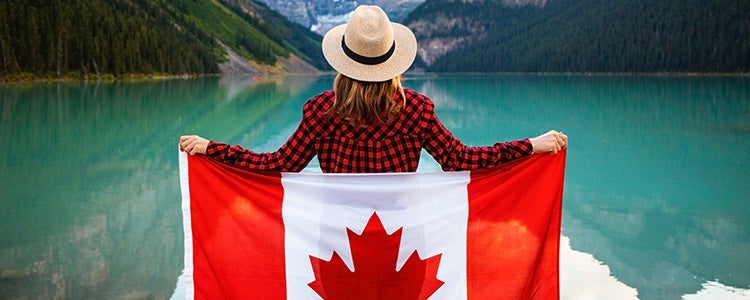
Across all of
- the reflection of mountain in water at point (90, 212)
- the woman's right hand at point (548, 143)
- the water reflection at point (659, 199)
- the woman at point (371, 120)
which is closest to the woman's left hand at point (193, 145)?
the woman at point (371, 120)

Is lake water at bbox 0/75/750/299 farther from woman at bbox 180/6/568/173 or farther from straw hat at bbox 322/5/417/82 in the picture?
straw hat at bbox 322/5/417/82

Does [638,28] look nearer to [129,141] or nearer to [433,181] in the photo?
[129,141]

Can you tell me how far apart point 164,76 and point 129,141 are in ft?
306

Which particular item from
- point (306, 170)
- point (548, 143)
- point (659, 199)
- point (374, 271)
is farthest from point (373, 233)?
point (306, 170)

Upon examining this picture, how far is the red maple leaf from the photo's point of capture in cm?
402

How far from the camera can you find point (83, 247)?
8.87m

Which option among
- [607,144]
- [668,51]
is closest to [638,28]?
[668,51]

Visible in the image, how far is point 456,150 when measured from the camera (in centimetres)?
393

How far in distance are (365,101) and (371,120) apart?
123 millimetres

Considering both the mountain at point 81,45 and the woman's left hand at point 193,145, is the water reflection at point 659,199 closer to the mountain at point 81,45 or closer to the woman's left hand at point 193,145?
the woman's left hand at point 193,145

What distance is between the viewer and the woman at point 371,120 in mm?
3678

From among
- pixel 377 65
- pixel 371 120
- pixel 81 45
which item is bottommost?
pixel 371 120

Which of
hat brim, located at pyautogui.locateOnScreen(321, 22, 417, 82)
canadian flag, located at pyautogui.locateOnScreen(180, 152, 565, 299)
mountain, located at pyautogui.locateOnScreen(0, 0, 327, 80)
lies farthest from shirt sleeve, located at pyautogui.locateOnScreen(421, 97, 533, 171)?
mountain, located at pyautogui.locateOnScreen(0, 0, 327, 80)

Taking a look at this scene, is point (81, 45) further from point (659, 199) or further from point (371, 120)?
point (371, 120)
